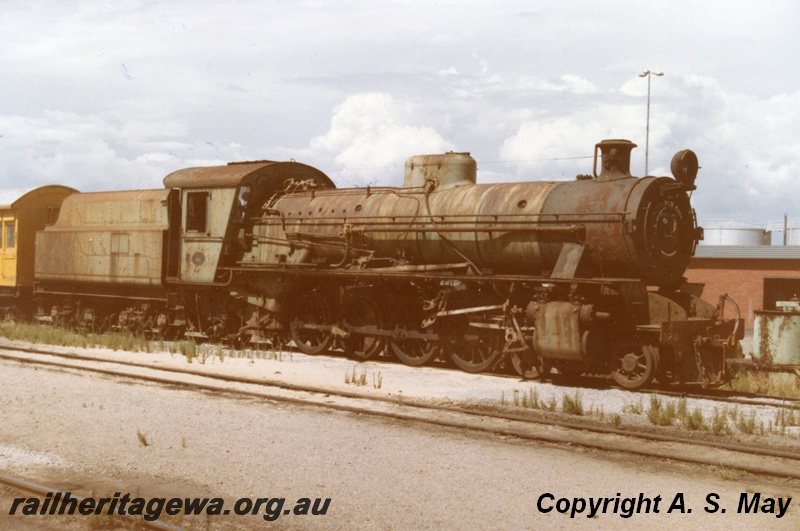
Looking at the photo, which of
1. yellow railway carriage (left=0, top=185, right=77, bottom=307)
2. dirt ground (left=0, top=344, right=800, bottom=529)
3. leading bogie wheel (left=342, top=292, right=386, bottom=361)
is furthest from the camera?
yellow railway carriage (left=0, top=185, right=77, bottom=307)

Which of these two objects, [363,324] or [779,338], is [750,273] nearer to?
[779,338]

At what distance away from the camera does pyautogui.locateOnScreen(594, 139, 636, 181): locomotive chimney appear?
13352 mm

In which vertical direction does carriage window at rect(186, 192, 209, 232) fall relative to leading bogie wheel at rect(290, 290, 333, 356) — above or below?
above

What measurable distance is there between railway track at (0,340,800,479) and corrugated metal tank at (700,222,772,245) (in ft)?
93.0

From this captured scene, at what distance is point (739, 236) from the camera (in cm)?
3734

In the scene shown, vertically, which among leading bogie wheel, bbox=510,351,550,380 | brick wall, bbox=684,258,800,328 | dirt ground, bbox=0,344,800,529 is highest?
brick wall, bbox=684,258,800,328

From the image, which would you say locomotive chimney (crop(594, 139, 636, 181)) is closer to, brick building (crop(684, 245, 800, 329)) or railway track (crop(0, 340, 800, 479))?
railway track (crop(0, 340, 800, 479))

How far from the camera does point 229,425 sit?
965 cm

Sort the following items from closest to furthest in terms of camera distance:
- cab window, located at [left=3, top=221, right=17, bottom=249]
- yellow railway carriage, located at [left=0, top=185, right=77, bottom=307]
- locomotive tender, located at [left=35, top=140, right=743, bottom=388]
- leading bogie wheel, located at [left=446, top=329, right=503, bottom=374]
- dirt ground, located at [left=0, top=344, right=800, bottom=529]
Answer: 1. dirt ground, located at [left=0, top=344, right=800, bottom=529]
2. locomotive tender, located at [left=35, top=140, right=743, bottom=388]
3. leading bogie wheel, located at [left=446, top=329, right=503, bottom=374]
4. yellow railway carriage, located at [left=0, top=185, right=77, bottom=307]
5. cab window, located at [left=3, top=221, right=17, bottom=249]

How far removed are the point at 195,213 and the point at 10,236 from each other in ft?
24.2

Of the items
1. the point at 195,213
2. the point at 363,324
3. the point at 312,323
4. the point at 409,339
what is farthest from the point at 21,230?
the point at 409,339

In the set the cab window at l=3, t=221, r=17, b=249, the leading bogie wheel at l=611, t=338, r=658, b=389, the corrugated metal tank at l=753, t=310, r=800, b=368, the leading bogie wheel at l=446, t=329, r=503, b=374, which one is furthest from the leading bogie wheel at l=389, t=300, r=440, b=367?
the cab window at l=3, t=221, r=17, b=249

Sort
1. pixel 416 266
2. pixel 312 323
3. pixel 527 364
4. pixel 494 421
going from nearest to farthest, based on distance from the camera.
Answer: pixel 494 421
pixel 527 364
pixel 416 266
pixel 312 323

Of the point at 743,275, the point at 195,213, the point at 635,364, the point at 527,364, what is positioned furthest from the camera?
the point at 743,275
